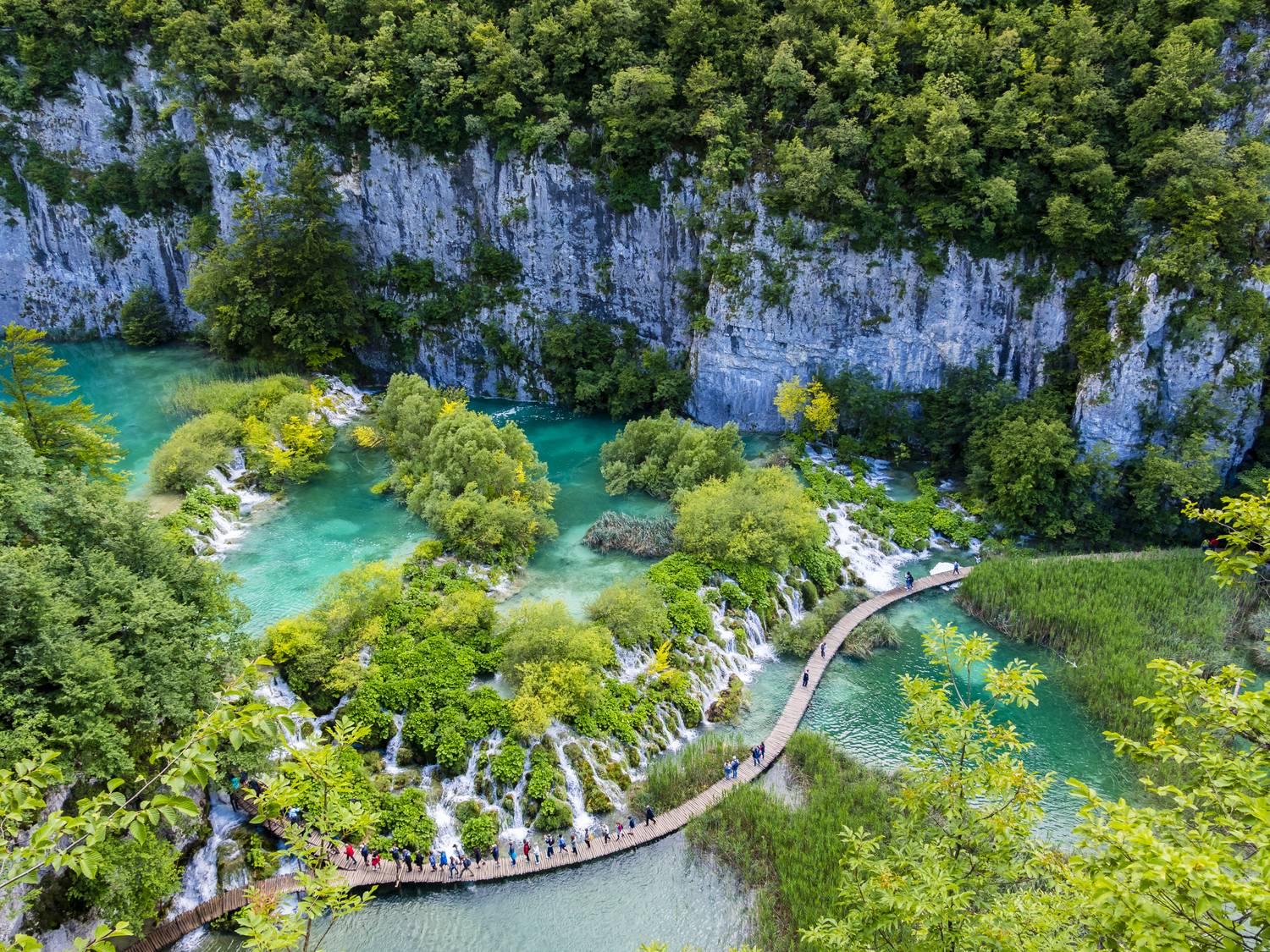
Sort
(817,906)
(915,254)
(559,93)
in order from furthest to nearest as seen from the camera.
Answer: (559,93) → (915,254) → (817,906)

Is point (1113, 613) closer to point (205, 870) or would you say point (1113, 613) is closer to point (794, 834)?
point (794, 834)

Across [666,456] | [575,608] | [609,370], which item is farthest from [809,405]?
[575,608]

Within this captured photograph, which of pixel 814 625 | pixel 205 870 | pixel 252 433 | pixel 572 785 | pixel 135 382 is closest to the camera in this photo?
pixel 205 870

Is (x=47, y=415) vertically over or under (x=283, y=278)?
under

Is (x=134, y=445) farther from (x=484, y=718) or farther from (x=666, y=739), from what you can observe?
(x=666, y=739)

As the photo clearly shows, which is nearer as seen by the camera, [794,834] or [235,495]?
[794,834]

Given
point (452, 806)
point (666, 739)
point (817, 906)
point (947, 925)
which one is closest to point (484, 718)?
point (452, 806)
